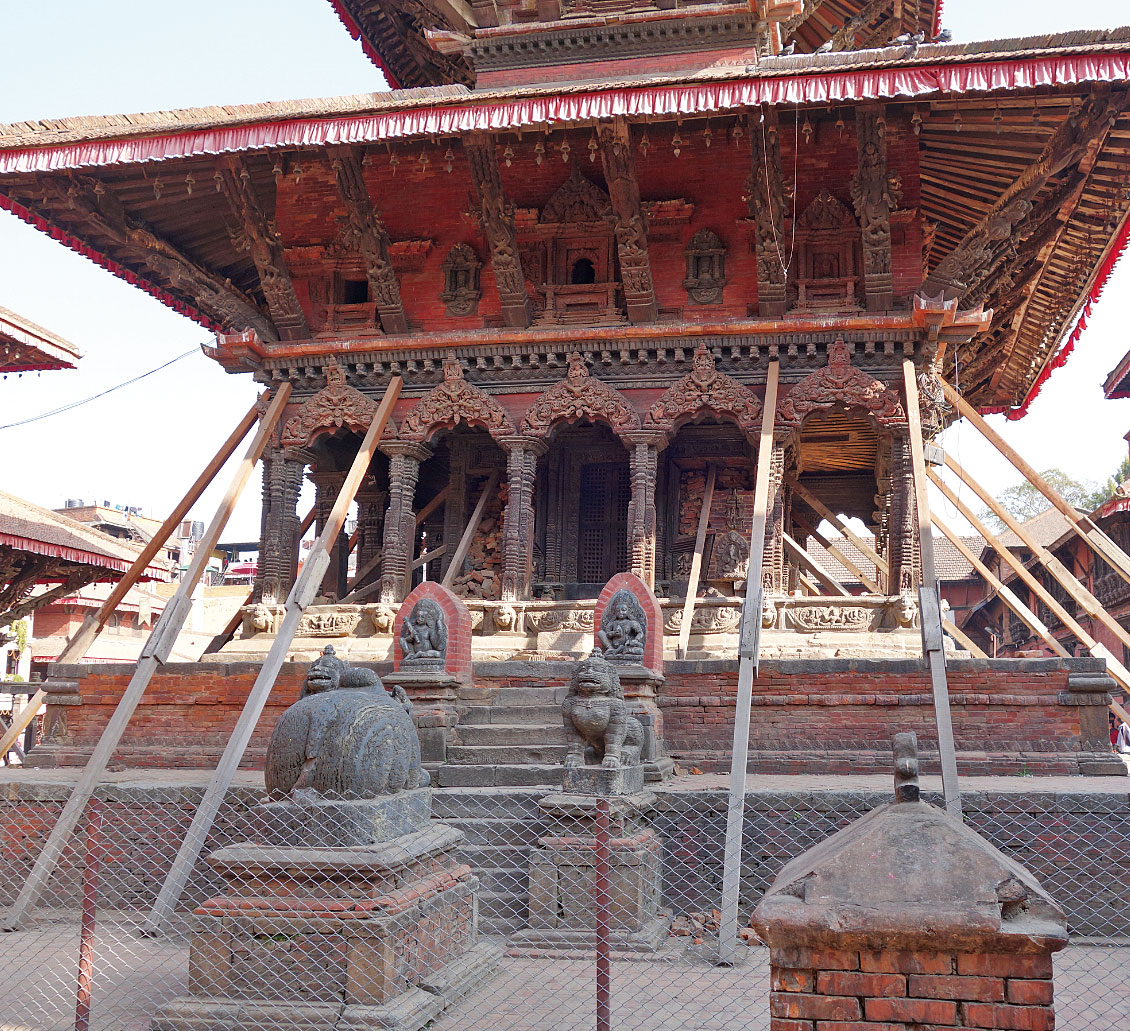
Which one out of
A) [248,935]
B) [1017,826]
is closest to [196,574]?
[248,935]

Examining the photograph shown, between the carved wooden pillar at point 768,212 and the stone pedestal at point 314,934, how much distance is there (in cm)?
955

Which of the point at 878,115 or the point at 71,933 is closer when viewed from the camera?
the point at 71,933

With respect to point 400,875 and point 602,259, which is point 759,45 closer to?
point 602,259

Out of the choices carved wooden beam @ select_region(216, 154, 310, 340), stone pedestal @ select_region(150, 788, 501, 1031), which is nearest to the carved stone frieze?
carved wooden beam @ select_region(216, 154, 310, 340)

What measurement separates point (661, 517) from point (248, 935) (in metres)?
11.3

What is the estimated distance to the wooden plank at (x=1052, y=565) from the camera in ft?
38.0

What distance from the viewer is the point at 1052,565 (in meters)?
12.9

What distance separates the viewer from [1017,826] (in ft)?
27.9

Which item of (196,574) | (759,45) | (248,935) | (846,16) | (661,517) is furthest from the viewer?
(846,16)

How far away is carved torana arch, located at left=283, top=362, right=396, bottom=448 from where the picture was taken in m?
14.6

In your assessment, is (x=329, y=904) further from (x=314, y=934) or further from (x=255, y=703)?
(x=255, y=703)

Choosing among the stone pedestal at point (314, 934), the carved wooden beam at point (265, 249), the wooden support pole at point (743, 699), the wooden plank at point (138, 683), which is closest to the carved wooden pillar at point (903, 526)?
the wooden support pole at point (743, 699)

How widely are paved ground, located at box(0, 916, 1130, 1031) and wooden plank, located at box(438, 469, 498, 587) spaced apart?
277 inches

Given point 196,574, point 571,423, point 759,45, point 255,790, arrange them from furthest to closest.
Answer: point 759,45
point 571,423
point 196,574
point 255,790
